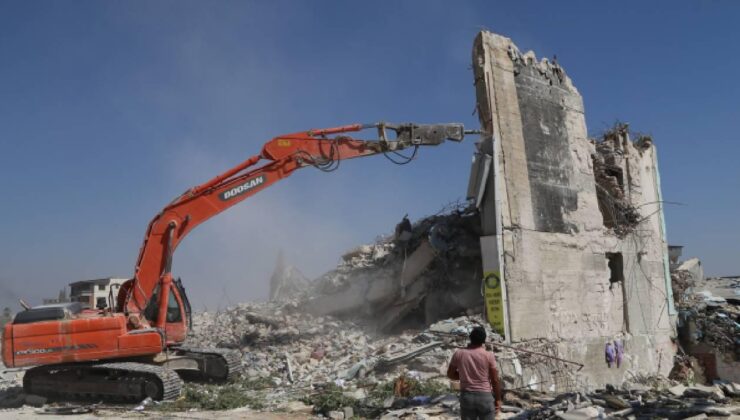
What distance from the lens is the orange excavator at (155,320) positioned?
8984 millimetres

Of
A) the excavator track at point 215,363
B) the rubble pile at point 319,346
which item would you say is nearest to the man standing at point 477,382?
the rubble pile at point 319,346

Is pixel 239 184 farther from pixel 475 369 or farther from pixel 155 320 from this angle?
pixel 475 369

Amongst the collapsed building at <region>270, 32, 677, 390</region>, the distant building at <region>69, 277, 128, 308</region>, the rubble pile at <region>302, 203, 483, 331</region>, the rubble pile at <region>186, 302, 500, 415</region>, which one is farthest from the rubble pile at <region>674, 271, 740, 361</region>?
the distant building at <region>69, 277, 128, 308</region>

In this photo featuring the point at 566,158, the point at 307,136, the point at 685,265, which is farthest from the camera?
the point at 685,265

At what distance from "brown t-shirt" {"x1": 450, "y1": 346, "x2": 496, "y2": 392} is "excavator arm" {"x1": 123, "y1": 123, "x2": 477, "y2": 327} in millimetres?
5772

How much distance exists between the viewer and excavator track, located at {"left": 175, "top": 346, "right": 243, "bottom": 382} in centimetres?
1010

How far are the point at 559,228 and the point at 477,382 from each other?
297 inches

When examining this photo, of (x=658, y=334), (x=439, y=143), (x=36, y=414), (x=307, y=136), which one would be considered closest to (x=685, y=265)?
(x=658, y=334)

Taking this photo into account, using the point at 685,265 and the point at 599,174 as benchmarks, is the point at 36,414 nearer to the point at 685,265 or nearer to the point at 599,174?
the point at 599,174

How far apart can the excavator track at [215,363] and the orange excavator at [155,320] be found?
2cm

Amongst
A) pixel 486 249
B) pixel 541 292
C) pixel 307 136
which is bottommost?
pixel 541 292

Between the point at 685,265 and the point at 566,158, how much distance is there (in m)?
11.0

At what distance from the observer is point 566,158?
504 inches

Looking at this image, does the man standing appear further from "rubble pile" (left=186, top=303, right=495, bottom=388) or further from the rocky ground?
"rubble pile" (left=186, top=303, right=495, bottom=388)
